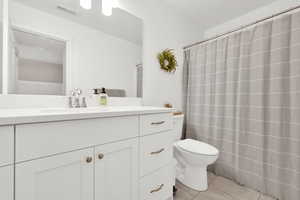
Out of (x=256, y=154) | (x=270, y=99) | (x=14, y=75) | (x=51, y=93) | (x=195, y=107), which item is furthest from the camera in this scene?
(x=195, y=107)

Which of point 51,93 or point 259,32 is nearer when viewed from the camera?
point 51,93

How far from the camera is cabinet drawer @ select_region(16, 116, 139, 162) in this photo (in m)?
0.60

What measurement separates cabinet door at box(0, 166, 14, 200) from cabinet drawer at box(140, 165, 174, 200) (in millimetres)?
695

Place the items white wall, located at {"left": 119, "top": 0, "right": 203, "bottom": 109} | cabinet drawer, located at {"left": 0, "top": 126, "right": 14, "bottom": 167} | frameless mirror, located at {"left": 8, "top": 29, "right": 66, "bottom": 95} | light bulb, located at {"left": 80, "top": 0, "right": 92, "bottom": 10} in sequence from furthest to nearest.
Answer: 1. white wall, located at {"left": 119, "top": 0, "right": 203, "bottom": 109}
2. light bulb, located at {"left": 80, "top": 0, "right": 92, "bottom": 10}
3. frameless mirror, located at {"left": 8, "top": 29, "right": 66, "bottom": 95}
4. cabinet drawer, located at {"left": 0, "top": 126, "right": 14, "bottom": 167}

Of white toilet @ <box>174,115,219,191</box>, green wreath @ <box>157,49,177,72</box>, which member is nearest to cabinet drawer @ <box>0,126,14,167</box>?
white toilet @ <box>174,115,219,191</box>

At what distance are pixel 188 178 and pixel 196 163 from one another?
0.79 ft

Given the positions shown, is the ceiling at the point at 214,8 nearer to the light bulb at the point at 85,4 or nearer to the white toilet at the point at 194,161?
the light bulb at the point at 85,4

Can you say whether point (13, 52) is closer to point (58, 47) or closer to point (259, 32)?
point (58, 47)

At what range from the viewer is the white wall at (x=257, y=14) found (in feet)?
5.65

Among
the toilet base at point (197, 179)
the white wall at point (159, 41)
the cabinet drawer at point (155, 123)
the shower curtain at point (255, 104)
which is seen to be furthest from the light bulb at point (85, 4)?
the toilet base at point (197, 179)

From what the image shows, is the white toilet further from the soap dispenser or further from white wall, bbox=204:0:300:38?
white wall, bbox=204:0:300:38

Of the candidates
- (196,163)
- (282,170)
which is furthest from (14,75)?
(282,170)

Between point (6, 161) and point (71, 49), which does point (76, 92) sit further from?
point (6, 161)

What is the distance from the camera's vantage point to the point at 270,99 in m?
1.37
